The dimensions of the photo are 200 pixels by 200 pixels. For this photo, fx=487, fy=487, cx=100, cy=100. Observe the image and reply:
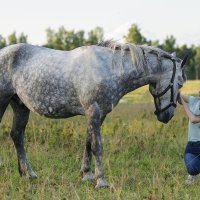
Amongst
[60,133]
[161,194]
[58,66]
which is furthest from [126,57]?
[60,133]

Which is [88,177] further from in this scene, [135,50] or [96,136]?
[135,50]

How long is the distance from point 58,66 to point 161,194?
87.2 inches

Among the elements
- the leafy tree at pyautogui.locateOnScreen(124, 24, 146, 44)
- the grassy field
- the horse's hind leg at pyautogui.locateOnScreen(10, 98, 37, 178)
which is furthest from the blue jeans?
the leafy tree at pyautogui.locateOnScreen(124, 24, 146, 44)

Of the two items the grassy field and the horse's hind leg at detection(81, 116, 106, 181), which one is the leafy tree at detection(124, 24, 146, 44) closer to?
the grassy field

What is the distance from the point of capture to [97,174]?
6.11m

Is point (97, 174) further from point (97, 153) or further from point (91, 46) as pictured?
point (91, 46)

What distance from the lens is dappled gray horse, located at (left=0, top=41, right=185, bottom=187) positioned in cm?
605

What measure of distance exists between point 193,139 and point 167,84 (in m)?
0.87

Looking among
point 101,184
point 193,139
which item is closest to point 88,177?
point 101,184

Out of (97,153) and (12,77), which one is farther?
(12,77)

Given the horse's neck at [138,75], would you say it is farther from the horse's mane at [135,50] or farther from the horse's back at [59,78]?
the horse's back at [59,78]

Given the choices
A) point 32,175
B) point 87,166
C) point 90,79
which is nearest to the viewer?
point 90,79

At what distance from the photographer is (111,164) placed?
304 inches

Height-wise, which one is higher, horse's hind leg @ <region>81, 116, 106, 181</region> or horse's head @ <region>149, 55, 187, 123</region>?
horse's head @ <region>149, 55, 187, 123</region>
